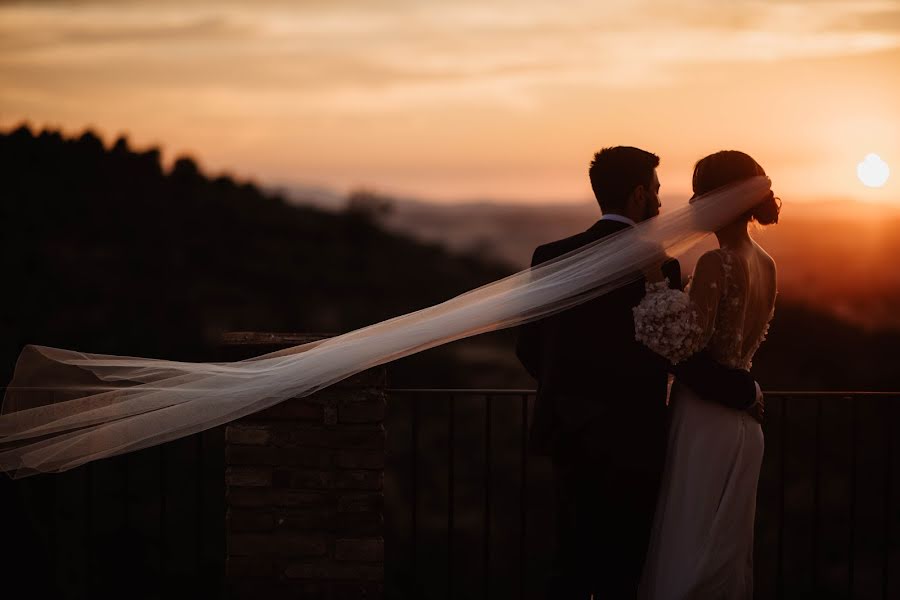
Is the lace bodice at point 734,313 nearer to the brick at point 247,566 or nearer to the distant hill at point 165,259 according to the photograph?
the brick at point 247,566

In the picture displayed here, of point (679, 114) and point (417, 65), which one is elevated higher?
point (417, 65)

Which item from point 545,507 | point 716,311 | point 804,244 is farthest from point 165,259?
point 716,311

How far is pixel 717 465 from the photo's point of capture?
3701mm

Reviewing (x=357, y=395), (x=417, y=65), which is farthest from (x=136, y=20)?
(x=357, y=395)

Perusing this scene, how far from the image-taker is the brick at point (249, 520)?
13.3 feet

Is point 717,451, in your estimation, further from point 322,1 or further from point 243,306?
point 243,306

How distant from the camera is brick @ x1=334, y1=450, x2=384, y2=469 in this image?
13.2 feet

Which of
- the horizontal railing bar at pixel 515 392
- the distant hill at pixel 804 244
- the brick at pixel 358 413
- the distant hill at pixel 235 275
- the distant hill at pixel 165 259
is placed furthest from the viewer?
the distant hill at pixel 165 259

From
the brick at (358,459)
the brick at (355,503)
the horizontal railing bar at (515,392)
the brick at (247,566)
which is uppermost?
the horizontal railing bar at (515,392)

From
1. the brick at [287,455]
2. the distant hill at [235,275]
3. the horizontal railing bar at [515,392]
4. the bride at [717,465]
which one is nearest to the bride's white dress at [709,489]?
the bride at [717,465]

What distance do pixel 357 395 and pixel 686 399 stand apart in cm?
126

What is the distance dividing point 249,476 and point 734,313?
1964 millimetres

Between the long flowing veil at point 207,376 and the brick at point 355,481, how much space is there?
389mm

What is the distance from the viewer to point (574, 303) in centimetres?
357
